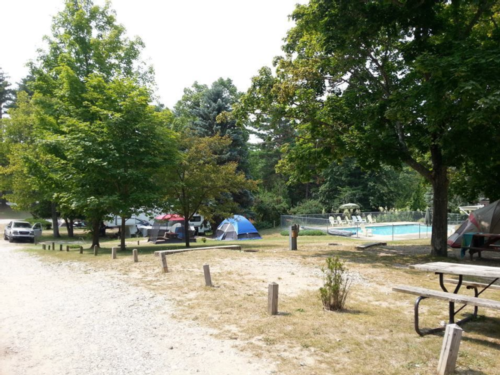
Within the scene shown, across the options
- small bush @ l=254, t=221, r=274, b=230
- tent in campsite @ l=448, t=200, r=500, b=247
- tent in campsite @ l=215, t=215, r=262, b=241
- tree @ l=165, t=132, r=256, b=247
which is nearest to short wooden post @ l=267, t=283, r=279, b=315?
tent in campsite @ l=448, t=200, r=500, b=247

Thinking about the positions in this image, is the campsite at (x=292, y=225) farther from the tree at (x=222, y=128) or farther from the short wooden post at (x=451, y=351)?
the tree at (x=222, y=128)

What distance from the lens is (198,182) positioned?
64.3 ft

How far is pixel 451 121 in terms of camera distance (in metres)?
11.3

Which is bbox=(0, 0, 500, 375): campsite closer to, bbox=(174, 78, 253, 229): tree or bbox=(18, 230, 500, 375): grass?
bbox=(18, 230, 500, 375): grass

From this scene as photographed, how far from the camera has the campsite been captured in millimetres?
5008

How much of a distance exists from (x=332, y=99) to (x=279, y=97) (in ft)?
6.87

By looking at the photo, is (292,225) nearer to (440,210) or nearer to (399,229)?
(440,210)

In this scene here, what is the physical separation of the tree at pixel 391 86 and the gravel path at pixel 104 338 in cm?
749

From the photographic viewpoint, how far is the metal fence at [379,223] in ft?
90.1

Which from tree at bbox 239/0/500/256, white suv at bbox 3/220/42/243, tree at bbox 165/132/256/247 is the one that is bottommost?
Answer: white suv at bbox 3/220/42/243

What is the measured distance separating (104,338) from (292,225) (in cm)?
1120

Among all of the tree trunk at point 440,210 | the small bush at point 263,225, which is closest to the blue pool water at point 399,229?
the small bush at point 263,225

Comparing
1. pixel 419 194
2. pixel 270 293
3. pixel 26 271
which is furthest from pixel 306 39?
pixel 419 194

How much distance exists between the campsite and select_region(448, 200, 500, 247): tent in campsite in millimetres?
64
